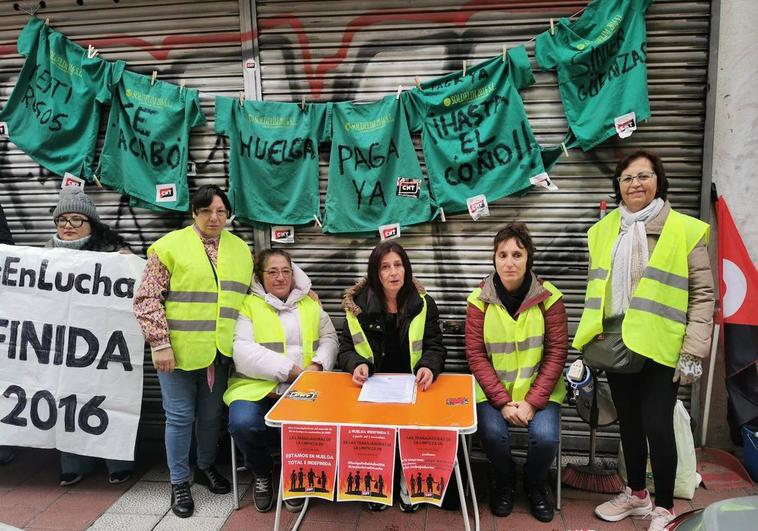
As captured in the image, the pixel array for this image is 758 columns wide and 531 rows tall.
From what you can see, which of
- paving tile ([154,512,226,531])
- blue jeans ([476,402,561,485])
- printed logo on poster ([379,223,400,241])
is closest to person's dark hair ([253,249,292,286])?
printed logo on poster ([379,223,400,241])

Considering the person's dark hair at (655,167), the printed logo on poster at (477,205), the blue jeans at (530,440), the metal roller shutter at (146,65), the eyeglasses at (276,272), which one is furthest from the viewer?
the metal roller shutter at (146,65)

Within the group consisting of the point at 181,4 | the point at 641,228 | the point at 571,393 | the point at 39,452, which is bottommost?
the point at 39,452

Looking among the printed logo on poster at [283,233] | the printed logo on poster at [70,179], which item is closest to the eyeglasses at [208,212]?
the printed logo on poster at [283,233]

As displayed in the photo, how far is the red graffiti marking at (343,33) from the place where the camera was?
3916mm

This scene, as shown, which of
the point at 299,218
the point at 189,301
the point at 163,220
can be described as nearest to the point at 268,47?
the point at 299,218

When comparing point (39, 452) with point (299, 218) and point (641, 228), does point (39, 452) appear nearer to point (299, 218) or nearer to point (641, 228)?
point (299, 218)

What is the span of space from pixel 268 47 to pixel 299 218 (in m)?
1.41

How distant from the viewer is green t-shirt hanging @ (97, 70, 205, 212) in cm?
422

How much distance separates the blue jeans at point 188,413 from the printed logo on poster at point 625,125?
3353 millimetres

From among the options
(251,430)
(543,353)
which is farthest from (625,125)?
(251,430)

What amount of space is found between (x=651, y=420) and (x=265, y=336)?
8.12 ft

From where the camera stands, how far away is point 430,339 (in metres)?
3.55

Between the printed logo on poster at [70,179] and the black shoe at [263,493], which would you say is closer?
the black shoe at [263,493]

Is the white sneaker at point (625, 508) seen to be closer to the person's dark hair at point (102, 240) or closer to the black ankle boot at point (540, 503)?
the black ankle boot at point (540, 503)
